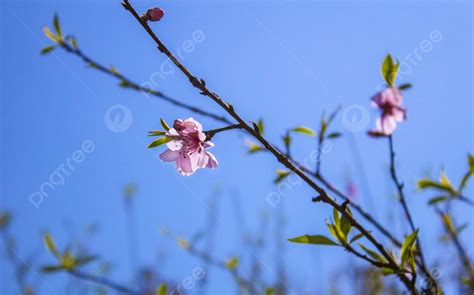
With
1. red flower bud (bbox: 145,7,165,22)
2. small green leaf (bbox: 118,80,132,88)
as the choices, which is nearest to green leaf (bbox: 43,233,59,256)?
small green leaf (bbox: 118,80,132,88)

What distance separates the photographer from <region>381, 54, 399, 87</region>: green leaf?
1.57 metres

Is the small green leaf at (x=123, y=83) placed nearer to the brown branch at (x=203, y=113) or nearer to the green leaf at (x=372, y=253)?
the brown branch at (x=203, y=113)

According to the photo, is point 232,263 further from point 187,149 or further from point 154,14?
point 154,14

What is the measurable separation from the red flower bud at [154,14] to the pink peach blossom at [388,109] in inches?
34.6

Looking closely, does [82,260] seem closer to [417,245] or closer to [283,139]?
[283,139]

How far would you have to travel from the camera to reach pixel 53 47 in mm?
2197

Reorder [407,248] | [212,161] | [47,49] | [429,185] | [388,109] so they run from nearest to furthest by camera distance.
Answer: [407,248]
[212,161]
[388,109]
[429,185]
[47,49]

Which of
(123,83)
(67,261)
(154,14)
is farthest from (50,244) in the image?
(154,14)

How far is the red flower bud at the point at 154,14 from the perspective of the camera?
4.39ft

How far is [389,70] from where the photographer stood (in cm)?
159

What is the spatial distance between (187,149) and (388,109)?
793mm

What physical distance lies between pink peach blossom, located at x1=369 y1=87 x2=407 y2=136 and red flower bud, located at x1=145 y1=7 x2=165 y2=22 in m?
0.88

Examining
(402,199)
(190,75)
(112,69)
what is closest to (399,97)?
(402,199)

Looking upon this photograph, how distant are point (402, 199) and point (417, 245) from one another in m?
0.16
